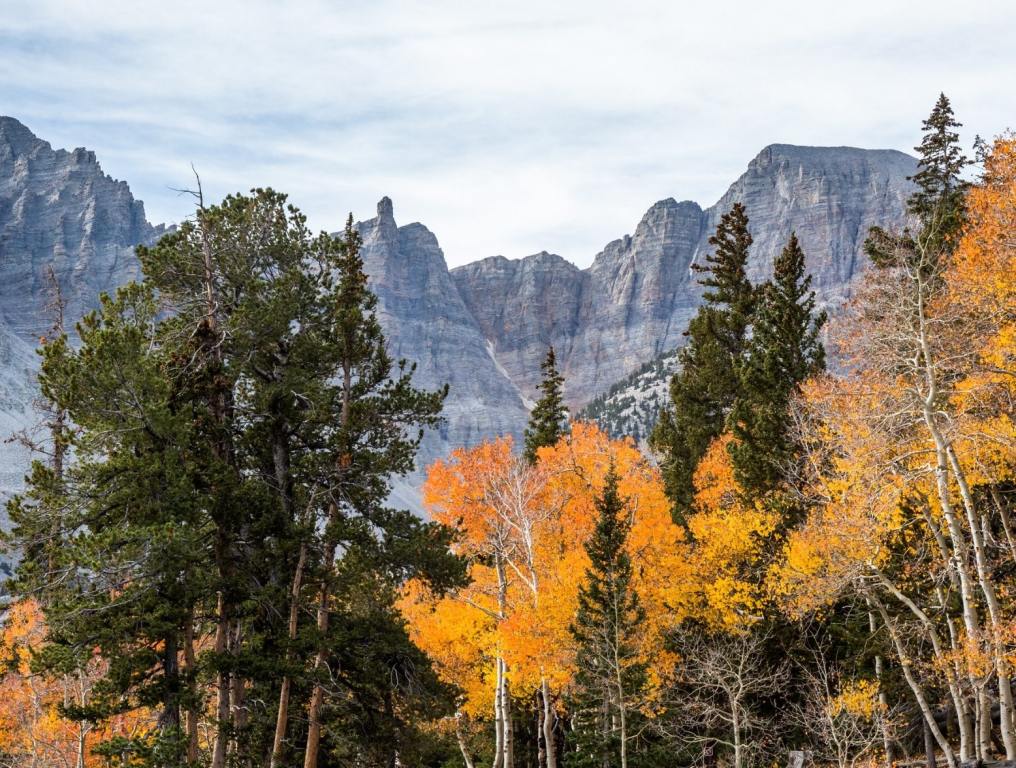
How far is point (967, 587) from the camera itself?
54.2ft

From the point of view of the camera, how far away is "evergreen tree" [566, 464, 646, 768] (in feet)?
79.0

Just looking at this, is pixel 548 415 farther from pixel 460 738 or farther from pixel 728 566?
pixel 728 566

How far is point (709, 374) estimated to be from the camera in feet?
117

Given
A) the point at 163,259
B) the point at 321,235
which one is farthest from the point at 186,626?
the point at 321,235

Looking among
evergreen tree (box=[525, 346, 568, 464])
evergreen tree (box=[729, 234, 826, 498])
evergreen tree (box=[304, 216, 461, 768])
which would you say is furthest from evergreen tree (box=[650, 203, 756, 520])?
evergreen tree (box=[304, 216, 461, 768])

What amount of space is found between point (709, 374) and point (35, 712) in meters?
30.1

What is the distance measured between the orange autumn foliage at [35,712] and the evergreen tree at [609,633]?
52.6ft

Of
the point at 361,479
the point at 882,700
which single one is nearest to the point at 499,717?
the point at 361,479

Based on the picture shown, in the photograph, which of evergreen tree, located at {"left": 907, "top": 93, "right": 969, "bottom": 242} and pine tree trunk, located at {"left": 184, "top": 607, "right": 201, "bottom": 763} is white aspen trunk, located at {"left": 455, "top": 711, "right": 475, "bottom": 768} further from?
evergreen tree, located at {"left": 907, "top": 93, "right": 969, "bottom": 242}

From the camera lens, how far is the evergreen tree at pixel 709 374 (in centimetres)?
3569

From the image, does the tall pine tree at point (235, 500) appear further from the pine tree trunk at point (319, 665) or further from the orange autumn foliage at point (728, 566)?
the orange autumn foliage at point (728, 566)

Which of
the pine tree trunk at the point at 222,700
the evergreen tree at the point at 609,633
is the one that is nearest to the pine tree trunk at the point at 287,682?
the pine tree trunk at the point at 222,700

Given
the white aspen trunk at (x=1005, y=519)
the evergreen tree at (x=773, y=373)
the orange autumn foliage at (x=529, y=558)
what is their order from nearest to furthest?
the white aspen trunk at (x=1005, y=519) < the orange autumn foliage at (x=529, y=558) < the evergreen tree at (x=773, y=373)

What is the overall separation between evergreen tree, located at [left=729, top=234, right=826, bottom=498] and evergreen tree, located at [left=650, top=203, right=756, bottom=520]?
376cm
